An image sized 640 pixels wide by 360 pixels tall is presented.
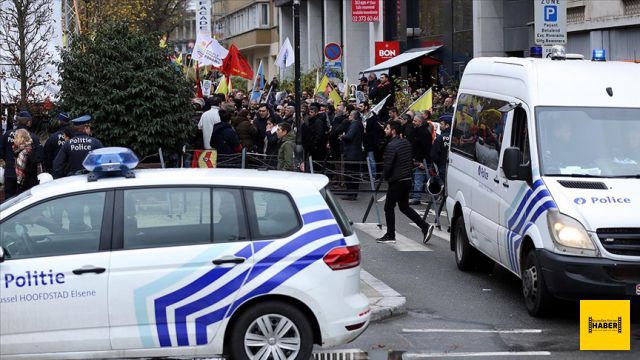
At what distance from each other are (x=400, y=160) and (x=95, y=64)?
7316mm

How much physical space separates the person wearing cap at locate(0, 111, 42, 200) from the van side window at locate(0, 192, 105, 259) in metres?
8.05

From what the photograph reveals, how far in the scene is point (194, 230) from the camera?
767 centimetres

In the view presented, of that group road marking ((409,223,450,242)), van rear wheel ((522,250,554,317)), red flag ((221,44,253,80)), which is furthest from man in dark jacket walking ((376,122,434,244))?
red flag ((221,44,253,80))

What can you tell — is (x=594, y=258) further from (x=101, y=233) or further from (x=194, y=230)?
(x=101, y=233)

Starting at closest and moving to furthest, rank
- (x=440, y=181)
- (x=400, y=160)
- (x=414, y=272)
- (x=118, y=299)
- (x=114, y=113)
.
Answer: (x=118, y=299) < (x=414, y=272) < (x=400, y=160) < (x=440, y=181) < (x=114, y=113)

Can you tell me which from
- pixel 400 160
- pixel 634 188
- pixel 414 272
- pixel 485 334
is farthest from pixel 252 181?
pixel 400 160

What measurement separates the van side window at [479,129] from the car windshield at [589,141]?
3.00ft

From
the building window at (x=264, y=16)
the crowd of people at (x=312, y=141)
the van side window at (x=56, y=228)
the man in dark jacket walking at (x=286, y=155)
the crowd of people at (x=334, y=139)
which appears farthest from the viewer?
the building window at (x=264, y=16)

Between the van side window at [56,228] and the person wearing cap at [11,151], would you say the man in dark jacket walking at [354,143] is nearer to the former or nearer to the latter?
the person wearing cap at [11,151]

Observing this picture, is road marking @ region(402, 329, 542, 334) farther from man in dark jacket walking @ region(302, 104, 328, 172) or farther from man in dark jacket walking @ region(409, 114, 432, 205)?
man in dark jacket walking @ region(302, 104, 328, 172)

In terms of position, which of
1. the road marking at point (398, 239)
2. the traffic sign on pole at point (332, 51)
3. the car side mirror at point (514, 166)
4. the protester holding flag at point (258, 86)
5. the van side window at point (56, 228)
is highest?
the traffic sign on pole at point (332, 51)

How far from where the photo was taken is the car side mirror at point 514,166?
10.1 meters

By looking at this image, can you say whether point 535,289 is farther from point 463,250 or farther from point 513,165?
point 463,250

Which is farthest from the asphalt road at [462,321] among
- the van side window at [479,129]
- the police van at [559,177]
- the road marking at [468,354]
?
the van side window at [479,129]
